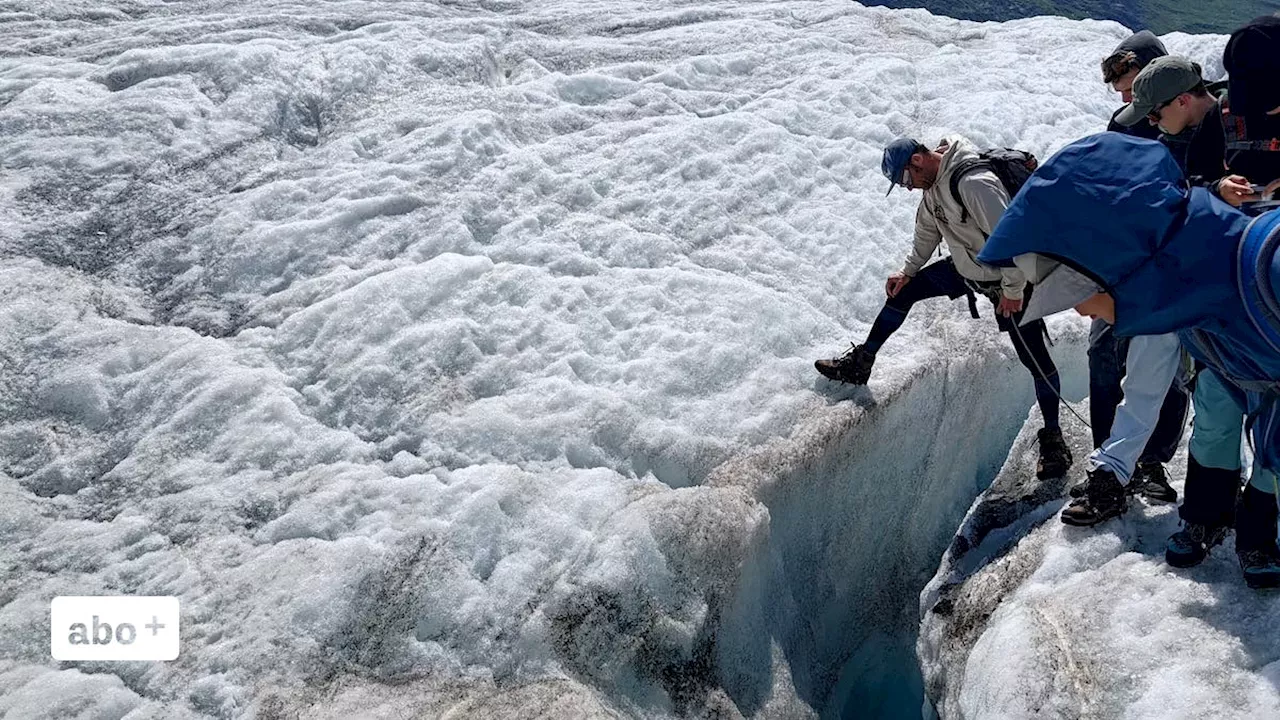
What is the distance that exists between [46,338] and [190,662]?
2.28m

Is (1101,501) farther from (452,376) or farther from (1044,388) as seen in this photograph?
(452,376)

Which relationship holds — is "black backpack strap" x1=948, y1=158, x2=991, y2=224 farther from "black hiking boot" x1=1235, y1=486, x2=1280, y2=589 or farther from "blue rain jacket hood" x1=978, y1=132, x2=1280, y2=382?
"black hiking boot" x1=1235, y1=486, x2=1280, y2=589

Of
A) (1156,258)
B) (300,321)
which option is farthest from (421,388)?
(1156,258)

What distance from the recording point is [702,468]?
4438mm

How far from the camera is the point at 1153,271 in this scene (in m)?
2.47

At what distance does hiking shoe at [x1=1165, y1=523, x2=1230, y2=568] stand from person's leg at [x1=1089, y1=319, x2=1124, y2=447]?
893mm

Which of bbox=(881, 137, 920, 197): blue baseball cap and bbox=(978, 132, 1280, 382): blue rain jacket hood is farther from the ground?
bbox=(978, 132, 1280, 382): blue rain jacket hood

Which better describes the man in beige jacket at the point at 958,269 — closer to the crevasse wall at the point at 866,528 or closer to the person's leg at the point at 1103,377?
the person's leg at the point at 1103,377

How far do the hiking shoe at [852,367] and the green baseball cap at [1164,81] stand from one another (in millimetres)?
1874

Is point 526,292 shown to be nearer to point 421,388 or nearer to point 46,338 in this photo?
point 421,388

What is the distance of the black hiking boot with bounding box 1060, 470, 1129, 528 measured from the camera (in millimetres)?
3881

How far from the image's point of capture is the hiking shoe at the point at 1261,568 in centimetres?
311

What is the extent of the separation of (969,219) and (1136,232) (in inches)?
70.9

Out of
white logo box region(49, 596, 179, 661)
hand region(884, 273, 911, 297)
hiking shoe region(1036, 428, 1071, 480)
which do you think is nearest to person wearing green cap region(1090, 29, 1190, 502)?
hiking shoe region(1036, 428, 1071, 480)
